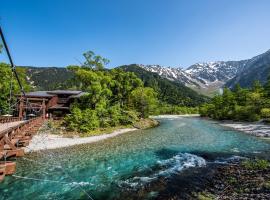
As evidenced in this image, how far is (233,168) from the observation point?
17.0m

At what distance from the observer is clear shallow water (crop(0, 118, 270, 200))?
14117 mm

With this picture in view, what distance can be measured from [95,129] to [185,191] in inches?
1138

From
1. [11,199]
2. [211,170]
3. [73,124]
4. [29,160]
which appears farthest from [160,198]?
[73,124]

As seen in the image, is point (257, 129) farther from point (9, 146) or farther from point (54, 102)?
point (54, 102)

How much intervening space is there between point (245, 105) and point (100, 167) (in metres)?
59.9

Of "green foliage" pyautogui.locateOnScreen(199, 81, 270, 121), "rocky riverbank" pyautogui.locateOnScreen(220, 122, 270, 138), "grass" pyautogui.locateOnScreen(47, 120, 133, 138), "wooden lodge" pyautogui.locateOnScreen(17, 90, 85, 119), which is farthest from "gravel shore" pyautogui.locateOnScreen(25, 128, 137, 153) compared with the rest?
"green foliage" pyautogui.locateOnScreen(199, 81, 270, 121)

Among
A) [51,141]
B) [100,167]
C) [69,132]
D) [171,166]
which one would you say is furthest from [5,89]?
[171,166]

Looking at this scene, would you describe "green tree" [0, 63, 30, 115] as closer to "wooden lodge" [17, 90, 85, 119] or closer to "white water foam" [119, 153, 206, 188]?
"wooden lodge" [17, 90, 85, 119]

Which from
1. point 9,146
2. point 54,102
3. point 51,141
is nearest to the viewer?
point 9,146

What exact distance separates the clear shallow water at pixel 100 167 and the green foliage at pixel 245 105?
3819 cm

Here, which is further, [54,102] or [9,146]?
[54,102]

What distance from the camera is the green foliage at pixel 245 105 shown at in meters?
58.4

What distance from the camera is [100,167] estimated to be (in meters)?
19.6

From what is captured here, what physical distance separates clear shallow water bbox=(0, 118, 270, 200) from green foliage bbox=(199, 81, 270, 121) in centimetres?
3819
